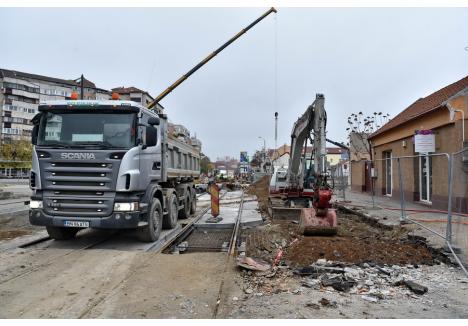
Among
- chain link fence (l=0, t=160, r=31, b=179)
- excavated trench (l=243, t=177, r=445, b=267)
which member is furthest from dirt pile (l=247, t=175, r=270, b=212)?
chain link fence (l=0, t=160, r=31, b=179)

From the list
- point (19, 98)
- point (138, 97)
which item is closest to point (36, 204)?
point (138, 97)

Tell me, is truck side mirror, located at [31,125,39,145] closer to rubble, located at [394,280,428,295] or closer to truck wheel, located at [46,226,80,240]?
truck wheel, located at [46,226,80,240]

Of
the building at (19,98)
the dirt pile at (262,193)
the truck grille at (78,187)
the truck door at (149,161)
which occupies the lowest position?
the dirt pile at (262,193)

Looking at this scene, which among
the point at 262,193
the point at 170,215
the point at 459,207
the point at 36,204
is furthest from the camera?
the point at 262,193

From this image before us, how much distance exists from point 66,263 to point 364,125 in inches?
1200

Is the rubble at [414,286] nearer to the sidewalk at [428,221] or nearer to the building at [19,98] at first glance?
the sidewalk at [428,221]

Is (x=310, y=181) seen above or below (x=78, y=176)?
below

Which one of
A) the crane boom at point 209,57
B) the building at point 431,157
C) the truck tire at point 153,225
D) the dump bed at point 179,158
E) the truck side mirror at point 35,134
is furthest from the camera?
the crane boom at point 209,57

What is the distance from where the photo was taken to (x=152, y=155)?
Answer: 9297 millimetres

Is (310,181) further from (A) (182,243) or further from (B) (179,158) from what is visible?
(A) (182,243)

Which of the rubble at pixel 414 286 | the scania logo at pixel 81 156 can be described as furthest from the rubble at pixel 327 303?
the scania logo at pixel 81 156

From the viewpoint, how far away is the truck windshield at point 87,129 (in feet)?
26.6

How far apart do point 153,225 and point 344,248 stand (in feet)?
14.5

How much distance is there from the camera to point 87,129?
8.20 m
